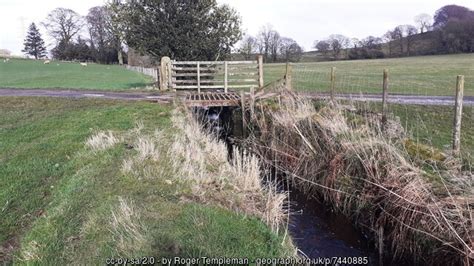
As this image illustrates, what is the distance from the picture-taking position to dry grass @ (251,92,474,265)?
502 cm

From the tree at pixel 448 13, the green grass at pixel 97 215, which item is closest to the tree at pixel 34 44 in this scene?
the tree at pixel 448 13

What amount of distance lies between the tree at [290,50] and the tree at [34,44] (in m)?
54.2

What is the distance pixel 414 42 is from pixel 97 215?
294 feet

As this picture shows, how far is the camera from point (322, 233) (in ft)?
21.6

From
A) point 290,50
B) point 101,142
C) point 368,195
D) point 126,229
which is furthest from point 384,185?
point 290,50

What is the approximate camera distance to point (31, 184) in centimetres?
676

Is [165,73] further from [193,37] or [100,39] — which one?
[100,39]

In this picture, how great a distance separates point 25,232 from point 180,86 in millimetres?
14841

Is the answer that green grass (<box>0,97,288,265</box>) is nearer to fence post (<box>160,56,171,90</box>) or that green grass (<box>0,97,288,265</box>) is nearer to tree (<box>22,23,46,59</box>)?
fence post (<box>160,56,171,90</box>)

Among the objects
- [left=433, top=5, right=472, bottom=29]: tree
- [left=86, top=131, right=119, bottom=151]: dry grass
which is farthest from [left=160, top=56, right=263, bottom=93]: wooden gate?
[left=433, top=5, right=472, bottom=29]: tree

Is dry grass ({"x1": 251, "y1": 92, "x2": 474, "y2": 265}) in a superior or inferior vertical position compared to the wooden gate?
inferior

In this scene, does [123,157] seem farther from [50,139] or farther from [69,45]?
[69,45]

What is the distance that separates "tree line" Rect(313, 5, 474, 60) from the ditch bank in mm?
73560

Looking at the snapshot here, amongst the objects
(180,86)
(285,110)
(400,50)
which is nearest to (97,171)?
(285,110)
